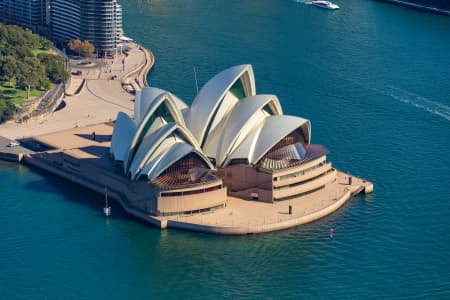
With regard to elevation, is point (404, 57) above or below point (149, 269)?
above

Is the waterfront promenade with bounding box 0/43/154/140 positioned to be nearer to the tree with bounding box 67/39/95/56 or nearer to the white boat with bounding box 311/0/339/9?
the tree with bounding box 67/39/95/56

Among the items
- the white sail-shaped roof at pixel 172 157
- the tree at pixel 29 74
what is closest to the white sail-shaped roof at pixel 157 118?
the white sail-shaped roof at pixel 172 157

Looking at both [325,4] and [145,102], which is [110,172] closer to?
[145,102]

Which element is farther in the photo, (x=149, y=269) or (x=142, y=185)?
(x=142, y=185)

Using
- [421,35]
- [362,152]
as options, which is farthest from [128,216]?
[421,35]

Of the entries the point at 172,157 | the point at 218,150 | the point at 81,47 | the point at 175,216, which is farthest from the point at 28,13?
the point at 175,216

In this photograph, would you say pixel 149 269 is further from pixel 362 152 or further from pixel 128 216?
pixel 362 152

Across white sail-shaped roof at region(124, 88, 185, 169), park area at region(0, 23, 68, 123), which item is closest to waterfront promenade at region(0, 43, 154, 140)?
park area at region(0, 23, 68, 123)
